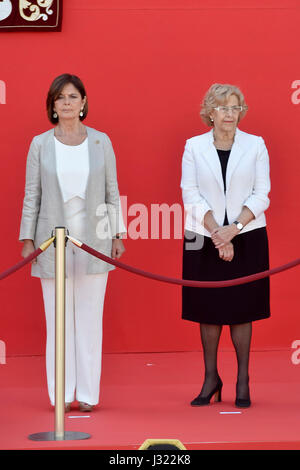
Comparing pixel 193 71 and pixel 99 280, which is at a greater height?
pixel 193 71

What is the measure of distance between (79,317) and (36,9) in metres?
2.01

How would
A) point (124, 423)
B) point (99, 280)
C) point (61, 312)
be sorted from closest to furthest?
point (61, 312), point (124, 423), point (99, 280)

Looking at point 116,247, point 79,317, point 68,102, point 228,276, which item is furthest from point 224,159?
point 79,317

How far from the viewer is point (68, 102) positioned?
15.0ft

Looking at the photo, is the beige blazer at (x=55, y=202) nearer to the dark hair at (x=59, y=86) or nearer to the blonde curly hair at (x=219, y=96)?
the dark hair at (x=59, y=86)

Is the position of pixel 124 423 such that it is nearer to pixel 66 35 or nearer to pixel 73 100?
pixel 73 100

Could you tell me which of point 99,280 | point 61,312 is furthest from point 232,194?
point 61,312

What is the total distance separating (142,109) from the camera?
19.3 feet

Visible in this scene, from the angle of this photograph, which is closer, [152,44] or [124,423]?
[124,423]

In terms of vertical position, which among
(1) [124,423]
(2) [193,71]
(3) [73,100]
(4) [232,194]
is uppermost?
(2) [193,71]

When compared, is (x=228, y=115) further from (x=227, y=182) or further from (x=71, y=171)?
(x=71, y=171)

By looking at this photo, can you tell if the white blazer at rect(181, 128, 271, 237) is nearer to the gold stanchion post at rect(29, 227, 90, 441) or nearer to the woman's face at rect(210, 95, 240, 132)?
the woman's face at rect(210, 95, 240, 132)

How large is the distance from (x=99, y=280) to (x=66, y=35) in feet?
5.90

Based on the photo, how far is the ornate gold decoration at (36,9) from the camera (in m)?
5.71
